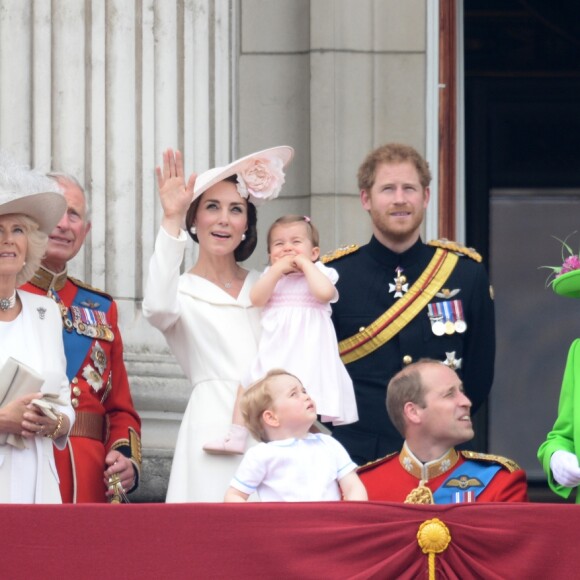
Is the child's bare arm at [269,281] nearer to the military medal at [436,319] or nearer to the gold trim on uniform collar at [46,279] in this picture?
the military medal at [436,319]

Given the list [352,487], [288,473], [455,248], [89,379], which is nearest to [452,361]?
[455,248]

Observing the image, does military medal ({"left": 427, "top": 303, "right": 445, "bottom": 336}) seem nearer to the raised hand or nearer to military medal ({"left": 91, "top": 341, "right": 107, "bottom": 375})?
the raised hand

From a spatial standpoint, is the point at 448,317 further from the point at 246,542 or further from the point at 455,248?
the point at 246,542

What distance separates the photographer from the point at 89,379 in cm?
704

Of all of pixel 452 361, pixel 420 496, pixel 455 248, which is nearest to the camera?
Result: pixel 420 496

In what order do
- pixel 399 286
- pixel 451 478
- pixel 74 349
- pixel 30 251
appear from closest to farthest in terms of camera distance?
pixel 451 478 < pixel 30 251 < pixel 74 349 < pixel 399 286

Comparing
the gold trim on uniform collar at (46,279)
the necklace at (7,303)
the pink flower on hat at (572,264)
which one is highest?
the pink flower on hat at (572,264)

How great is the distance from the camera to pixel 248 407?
6.40 metres

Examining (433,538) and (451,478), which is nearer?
(433,538)

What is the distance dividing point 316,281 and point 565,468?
0.96 meters

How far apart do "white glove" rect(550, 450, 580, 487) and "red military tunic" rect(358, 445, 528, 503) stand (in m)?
0.11

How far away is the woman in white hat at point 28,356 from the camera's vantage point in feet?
21.0

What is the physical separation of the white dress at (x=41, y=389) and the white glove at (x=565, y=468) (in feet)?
4.58

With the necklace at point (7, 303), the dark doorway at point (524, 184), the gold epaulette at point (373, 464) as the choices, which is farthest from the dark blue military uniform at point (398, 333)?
the dark doorway at point (524, 184)
